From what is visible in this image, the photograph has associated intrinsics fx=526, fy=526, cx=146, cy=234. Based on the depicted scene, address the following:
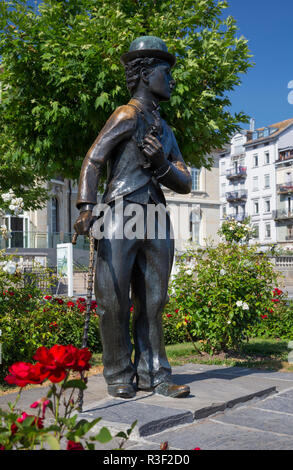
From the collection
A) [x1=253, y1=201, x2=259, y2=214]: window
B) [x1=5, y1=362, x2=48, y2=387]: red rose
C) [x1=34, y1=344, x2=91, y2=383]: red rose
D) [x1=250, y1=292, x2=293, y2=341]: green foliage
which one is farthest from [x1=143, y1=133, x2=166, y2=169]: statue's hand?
[x1=253, y1=201, x2=259, y2=214]: window

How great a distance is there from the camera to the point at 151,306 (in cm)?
401

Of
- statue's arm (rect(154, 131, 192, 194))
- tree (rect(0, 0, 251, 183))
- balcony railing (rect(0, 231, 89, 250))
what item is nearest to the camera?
statue's arm (rect(154, 131, 192, 194))

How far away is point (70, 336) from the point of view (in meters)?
6.75

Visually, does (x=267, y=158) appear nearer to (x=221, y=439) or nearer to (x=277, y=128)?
(x=277, y=128)

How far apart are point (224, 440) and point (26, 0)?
10055mm

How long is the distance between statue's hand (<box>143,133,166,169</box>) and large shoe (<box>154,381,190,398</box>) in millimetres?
1638

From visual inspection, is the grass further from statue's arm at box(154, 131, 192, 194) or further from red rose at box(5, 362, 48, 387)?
red rose at box(5, 362, 48, 387)

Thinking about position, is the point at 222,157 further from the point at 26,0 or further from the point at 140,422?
the point at 140,422

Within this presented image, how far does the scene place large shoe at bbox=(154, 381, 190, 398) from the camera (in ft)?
12.3

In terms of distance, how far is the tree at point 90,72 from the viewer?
9672 millimetres

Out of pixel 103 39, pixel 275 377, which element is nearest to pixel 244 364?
pixel 275 377

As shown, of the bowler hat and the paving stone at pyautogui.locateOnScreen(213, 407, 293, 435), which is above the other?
the bowler hat

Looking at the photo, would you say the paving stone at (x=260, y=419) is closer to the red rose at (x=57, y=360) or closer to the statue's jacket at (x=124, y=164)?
the statue's jacket at (x=124, y=164)

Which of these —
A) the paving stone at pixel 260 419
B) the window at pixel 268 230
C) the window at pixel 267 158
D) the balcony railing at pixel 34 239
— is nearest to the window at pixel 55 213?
the balcony railing at pixel 34 239
